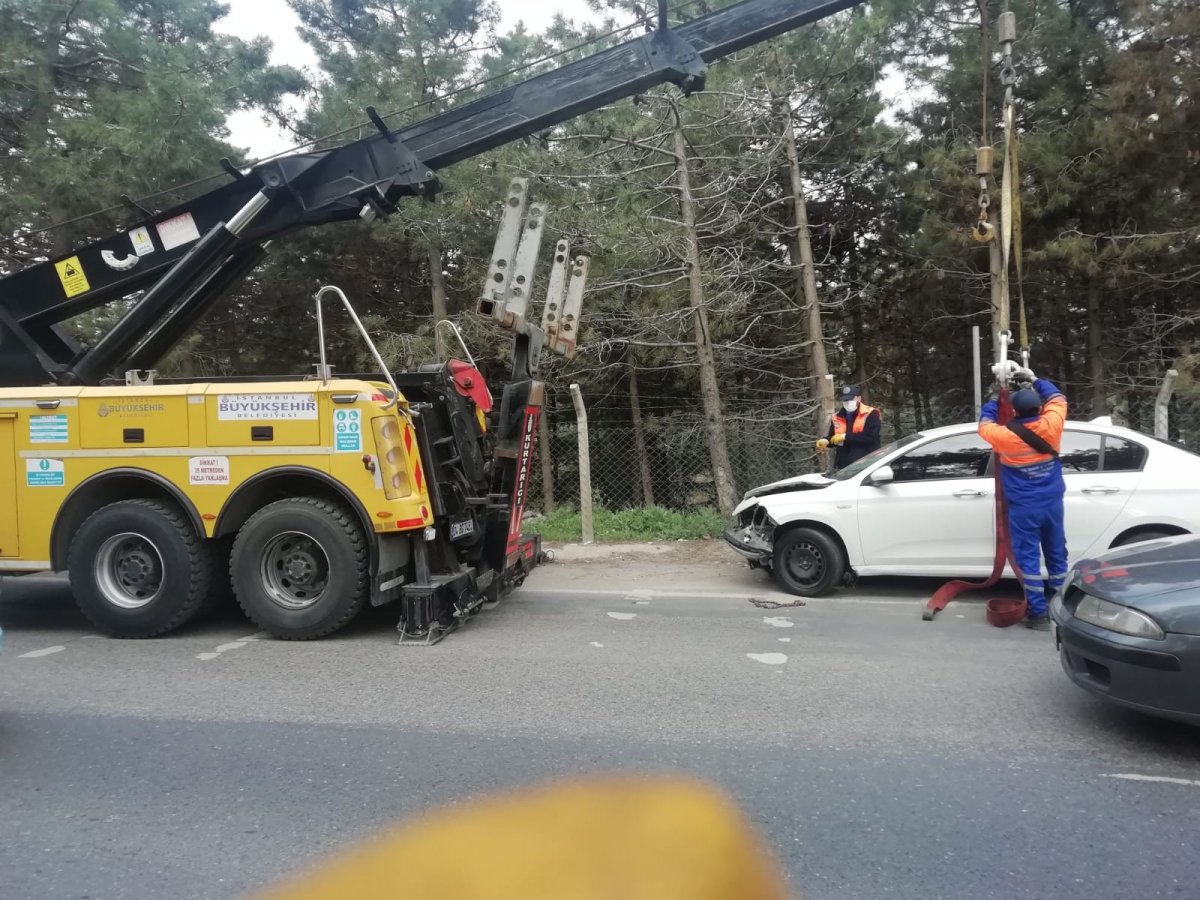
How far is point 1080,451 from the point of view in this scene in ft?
22.6

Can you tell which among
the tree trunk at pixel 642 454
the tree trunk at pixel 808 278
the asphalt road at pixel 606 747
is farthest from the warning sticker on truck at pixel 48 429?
the tree trunk at pixel 808 278

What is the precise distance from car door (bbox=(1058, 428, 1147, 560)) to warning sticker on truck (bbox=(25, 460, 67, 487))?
26.3 feet

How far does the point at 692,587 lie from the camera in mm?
8016

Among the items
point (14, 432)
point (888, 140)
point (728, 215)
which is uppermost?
point (888, 140)

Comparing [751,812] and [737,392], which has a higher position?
[737,392]

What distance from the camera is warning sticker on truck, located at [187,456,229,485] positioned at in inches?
239

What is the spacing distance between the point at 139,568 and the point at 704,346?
787cm

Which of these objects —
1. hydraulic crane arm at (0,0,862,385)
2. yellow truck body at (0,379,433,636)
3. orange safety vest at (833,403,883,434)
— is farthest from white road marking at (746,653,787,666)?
hydraulic crane arm at (0,0,862,385)

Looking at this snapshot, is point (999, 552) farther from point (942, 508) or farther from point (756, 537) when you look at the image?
point (756, 537)

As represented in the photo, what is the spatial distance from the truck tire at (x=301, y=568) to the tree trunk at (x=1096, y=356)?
42.4ft

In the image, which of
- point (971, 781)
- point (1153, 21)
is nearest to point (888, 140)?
point (1153, 21)

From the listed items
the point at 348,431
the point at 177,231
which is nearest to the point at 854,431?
the point at 348,431

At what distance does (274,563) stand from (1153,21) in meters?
13.5

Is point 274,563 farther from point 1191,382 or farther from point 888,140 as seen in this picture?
point 888,140
